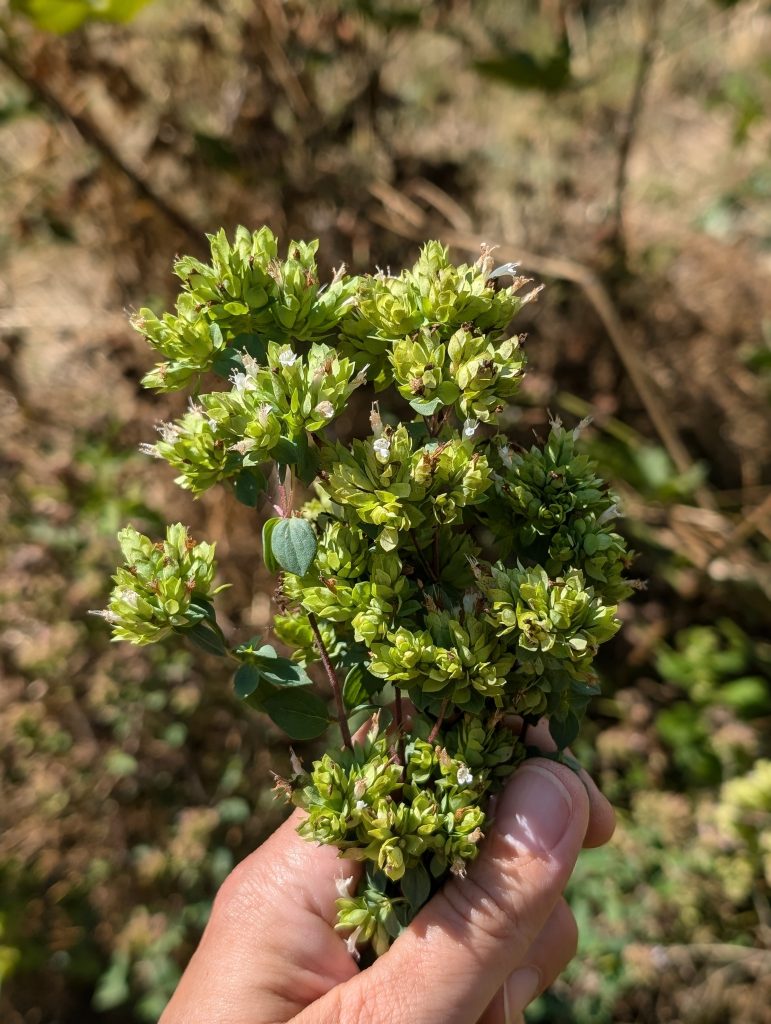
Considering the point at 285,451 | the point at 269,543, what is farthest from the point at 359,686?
the point at 285,451

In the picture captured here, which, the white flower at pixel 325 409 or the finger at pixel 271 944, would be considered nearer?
the white flower at pixel 325 409

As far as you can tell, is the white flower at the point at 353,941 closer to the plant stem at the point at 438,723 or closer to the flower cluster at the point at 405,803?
the flower cluster at the point at 405,803

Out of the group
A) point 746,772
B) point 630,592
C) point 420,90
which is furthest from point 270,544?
point 420,90

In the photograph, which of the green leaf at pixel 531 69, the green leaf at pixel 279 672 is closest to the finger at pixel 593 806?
the green leaf at pixel 279 672

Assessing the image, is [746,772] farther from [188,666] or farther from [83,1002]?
[83,1002]

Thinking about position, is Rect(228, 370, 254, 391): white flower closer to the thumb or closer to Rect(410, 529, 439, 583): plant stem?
Rect(410, 529, 439, 583): plant stem

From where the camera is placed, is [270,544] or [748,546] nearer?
[270,544]

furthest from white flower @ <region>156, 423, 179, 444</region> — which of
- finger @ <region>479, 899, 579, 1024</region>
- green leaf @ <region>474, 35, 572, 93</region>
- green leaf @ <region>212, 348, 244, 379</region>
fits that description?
green leaf @ <region>474, 35, 572, 93</region>

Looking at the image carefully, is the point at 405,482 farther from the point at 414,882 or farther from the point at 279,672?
the point at 414,882
